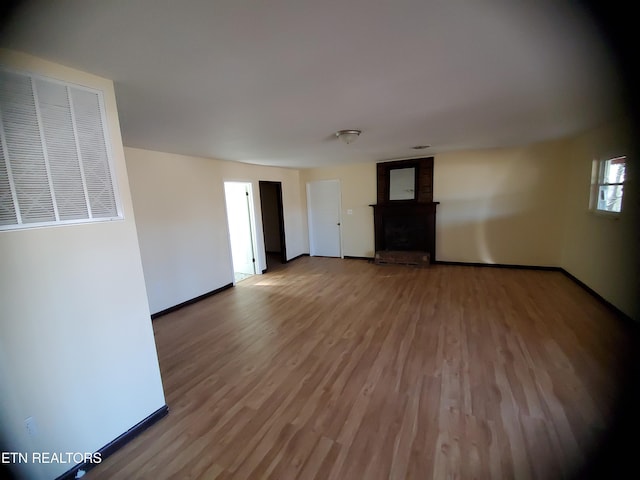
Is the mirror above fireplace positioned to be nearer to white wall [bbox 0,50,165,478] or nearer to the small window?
the small window

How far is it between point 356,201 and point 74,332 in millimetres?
5486

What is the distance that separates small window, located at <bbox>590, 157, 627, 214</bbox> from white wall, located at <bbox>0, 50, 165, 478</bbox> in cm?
501

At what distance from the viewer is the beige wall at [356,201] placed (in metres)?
6.04

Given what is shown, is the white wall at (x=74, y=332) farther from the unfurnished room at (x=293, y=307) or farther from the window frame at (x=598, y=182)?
the window frame at (x=598, y=182)

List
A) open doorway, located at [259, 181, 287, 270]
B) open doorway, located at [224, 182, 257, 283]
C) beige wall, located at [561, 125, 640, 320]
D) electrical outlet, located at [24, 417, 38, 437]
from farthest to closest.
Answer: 1. open doorway, located at [259, 181, 287, 270]
2. open doorway, located at [224, 182, 257, 283]
3. beige wall, located at [561, 125, 640, 320]
4. electrical outlet, located at [24, 417, 38, 437]

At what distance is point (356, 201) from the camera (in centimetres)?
622

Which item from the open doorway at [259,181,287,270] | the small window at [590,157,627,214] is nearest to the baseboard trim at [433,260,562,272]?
the small window at [590,157,627,214]

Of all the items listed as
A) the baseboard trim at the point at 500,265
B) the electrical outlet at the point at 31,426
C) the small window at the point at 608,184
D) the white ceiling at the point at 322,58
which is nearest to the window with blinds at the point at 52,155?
the white ceiling at the point at 322,58

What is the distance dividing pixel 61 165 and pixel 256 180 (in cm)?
405

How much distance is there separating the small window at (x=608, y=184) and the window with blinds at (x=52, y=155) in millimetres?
5039

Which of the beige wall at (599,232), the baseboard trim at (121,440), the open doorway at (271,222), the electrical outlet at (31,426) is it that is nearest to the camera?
the electrical outlet at (31,426)

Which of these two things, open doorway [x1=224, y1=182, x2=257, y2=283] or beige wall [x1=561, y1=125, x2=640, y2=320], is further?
open doorway [x1=224, y1=182, x2=257, y2=283]

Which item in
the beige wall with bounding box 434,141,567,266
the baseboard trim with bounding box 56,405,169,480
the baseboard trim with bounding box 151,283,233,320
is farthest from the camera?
the beige wall with bounding box 434,141,567,266

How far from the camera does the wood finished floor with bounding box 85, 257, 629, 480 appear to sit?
1.51m
